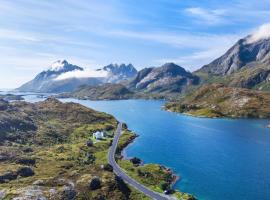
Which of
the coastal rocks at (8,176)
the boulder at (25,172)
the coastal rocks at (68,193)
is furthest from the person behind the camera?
the boulder at (25,172)

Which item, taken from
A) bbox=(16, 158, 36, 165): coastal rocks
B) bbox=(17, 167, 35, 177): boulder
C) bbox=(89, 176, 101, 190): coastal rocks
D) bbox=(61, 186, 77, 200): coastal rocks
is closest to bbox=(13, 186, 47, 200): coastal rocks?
bbox=(61, 186, 77, 200): coastal rocks

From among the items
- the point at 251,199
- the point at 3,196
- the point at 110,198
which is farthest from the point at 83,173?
the point at 251,199

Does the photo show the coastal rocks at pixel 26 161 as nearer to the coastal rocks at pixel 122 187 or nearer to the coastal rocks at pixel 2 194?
the coastal rocks at pixel 2 194

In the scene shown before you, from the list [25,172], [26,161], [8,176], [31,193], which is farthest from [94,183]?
[26,161]

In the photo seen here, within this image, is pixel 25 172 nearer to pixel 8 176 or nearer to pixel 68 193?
pixel 8 176

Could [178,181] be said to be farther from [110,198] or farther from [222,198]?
[110,198]

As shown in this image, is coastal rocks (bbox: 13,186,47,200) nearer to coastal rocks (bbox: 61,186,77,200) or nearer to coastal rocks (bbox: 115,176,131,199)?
coastal rocks (bbox: 61,186,77,200)

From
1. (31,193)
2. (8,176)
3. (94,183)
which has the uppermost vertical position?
(94,183)

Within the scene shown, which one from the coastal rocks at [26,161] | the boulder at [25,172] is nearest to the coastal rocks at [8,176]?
the boulder at [25,172]
